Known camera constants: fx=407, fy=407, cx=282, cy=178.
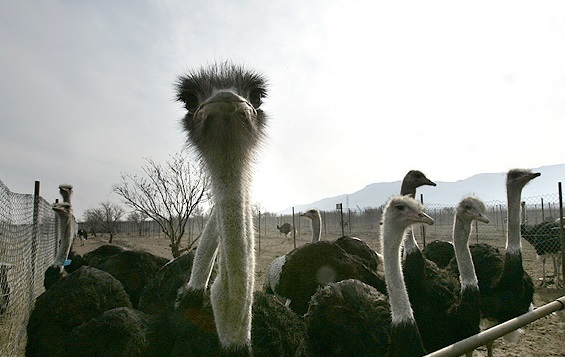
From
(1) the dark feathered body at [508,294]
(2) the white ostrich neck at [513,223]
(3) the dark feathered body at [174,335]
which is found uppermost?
(2) the white ostrich neck at [513,223]

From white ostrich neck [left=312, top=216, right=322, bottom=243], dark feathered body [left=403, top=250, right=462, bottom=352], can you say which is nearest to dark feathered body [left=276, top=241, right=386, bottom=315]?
dark feathered body [left=403, top=250, right=462, bottom=352]

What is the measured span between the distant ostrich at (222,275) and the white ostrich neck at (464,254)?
1.99 metres

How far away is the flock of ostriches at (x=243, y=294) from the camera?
6.36 ft

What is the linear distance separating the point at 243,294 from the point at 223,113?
0.83 metres

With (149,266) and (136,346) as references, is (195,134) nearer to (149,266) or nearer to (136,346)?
(136,346)

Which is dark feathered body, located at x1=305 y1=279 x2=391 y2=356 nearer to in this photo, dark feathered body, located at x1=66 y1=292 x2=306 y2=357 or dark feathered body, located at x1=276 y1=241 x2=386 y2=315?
dark feathered body, located at x1=66 y1=292 x2=306 y2=357

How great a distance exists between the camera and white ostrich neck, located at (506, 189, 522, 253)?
4751 millimetres

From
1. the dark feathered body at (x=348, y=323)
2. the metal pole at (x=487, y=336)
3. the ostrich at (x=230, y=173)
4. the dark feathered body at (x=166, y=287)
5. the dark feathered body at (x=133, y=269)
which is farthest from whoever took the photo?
the dark feathered body at (x=133, y=269)

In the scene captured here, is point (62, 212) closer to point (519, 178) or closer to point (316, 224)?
point (316, 224)

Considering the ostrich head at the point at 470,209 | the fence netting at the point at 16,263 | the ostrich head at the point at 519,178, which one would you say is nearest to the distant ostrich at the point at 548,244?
the ostrich head at the point at 519,178

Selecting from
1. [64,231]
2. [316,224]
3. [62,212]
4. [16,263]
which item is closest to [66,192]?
[62,212]

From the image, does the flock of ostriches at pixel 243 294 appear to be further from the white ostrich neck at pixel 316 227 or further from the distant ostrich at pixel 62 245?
the white ostrich neck at pixel 316 227

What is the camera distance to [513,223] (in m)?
5.01

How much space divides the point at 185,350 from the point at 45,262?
18.7 ft
